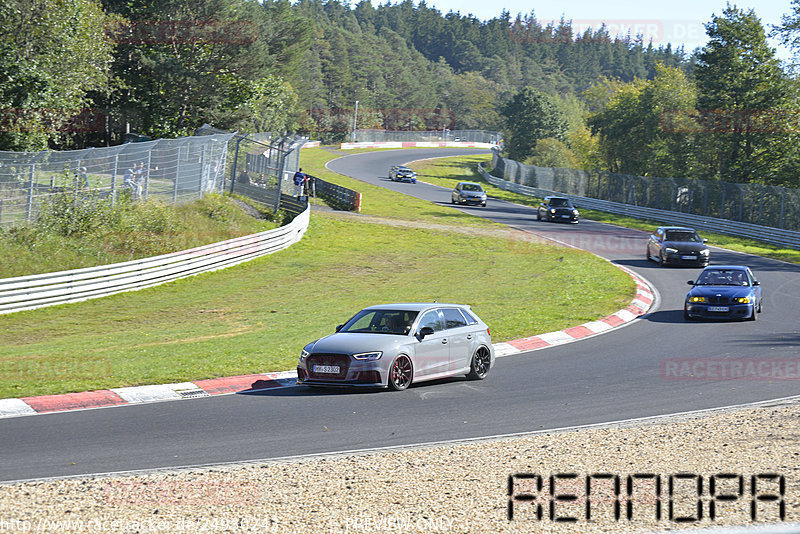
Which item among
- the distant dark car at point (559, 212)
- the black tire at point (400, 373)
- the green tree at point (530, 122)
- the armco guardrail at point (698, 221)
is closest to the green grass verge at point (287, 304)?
the black tire at point (400, 373)

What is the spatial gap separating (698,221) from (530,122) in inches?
2193

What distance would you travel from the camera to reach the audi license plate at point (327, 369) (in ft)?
42.6

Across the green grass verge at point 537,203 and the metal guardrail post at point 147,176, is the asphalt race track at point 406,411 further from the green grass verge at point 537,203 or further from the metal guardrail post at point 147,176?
the green grass verge at point 537,203

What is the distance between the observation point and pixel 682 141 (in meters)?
65.8

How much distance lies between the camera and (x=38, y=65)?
95.4 feet

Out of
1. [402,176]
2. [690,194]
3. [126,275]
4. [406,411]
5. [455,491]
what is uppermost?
[690,194]

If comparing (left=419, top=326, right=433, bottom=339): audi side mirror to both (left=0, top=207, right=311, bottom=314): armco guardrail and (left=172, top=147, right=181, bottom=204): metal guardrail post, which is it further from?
(left=172, top=147, right=181, bottom=204): metal guardrail post

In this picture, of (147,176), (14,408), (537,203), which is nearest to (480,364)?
(14,408)

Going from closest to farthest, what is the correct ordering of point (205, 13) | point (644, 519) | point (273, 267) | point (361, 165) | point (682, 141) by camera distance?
point (644, 519) < point (273, 267) < point (205, 13) < point (682, 141) < point (361, 165)

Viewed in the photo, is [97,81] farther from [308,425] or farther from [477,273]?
[308,425]

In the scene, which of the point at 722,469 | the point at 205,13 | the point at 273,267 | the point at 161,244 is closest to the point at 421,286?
the point at 273,267

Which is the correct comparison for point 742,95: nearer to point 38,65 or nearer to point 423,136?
point 38,65

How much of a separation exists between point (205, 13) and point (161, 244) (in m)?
24.3

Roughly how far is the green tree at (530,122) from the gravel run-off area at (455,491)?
9517cm
